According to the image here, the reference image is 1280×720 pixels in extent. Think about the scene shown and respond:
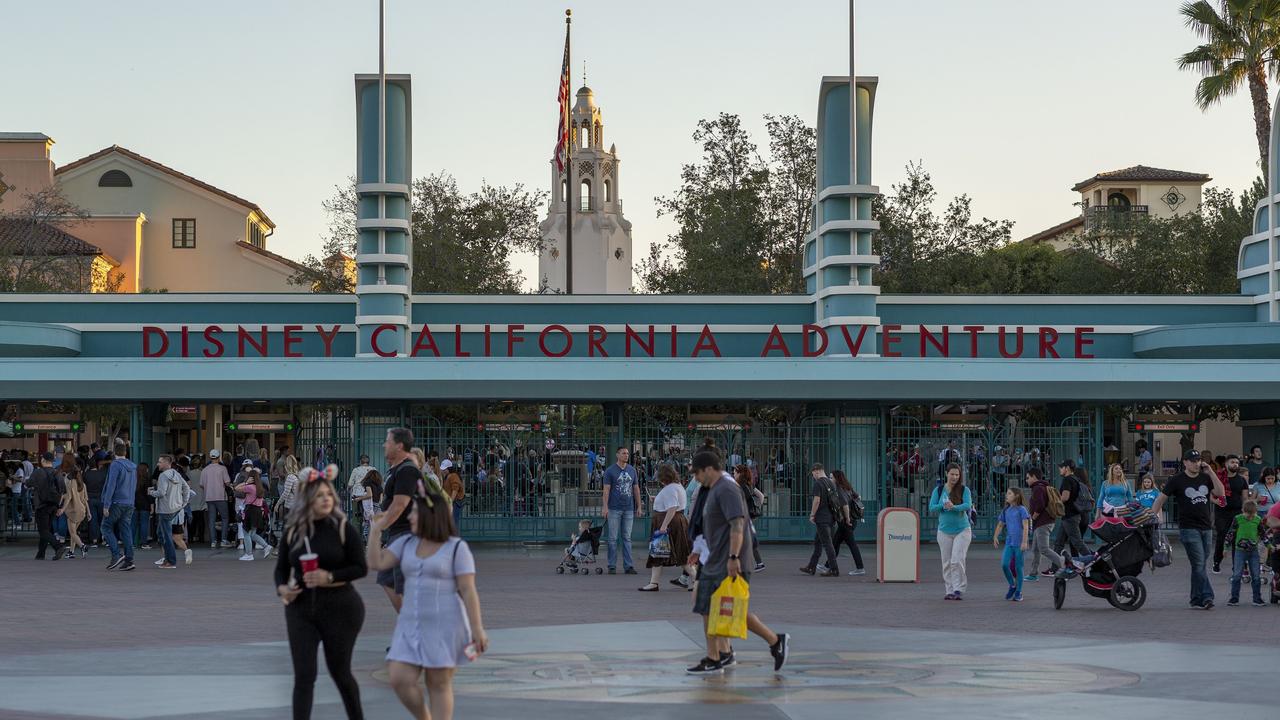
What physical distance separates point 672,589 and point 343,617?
466 inches

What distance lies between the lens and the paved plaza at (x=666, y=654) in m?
10.8

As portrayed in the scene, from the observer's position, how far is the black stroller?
17.4 meters

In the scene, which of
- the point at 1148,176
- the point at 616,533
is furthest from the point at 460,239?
the point at 1148,176

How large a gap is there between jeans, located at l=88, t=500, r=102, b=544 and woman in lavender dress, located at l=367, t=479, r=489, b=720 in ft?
58.4

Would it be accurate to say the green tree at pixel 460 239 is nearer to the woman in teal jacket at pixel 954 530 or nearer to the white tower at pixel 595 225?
the woman in teal jacket at pixel 954 530

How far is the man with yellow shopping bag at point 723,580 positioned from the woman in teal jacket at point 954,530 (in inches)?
258

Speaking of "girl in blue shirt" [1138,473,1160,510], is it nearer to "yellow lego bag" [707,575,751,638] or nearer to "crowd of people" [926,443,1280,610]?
"crowd of people" [926,443,1280,610]

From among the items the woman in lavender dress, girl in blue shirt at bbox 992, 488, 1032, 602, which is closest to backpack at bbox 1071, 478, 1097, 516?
girl in blue shirt at bbox 992, 488, 1032, 602

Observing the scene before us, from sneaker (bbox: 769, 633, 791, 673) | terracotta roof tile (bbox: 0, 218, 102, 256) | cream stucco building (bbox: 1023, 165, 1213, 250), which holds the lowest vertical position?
sneaker (bbox: 769, 633, 791, 673)

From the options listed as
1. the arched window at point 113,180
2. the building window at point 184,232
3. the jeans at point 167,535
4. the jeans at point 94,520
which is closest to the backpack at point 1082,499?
the jeans at point 167,535

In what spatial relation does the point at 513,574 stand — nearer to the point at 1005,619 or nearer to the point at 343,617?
the point at 1005,619

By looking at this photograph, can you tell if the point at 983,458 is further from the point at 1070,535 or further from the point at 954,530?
the point at 954,530

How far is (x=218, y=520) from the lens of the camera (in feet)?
93.6

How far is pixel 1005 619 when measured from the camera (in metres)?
16.8
